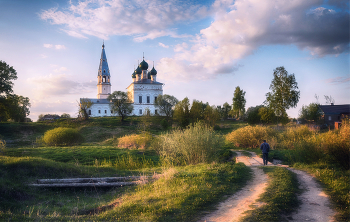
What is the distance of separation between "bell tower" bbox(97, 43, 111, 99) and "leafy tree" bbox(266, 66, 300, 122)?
1997 inches

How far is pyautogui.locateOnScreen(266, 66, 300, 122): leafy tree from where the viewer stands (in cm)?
3108

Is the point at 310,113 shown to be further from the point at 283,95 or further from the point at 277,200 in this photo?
the point at 277,200

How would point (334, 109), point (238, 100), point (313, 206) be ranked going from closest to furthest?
point (313, 206)
point (334, 109)
point (238, 100)

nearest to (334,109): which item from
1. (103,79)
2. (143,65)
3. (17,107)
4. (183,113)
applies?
(183,113)

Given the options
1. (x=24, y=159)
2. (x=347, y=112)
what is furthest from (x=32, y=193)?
(x=347, y=112)

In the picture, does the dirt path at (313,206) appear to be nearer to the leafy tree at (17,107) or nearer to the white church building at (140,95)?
the leafy tree at (17,107)

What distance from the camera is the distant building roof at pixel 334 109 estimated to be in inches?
1567

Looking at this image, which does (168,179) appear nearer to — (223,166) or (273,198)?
(223,166)

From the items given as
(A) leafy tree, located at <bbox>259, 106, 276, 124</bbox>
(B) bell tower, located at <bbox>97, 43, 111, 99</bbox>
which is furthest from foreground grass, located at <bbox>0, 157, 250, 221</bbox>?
(B) bell tower, located at <bbox>97, 43, 111, 99</bbox>

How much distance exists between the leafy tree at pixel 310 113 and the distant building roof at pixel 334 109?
1782 mm

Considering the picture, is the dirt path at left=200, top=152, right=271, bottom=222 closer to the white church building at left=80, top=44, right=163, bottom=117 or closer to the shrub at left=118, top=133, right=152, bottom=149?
the shrub at left=118, top=133, right=152, bottom=149

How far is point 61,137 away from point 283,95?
28201 millimetres

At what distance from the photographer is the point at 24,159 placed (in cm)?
1071

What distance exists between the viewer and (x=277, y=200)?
571 cm
